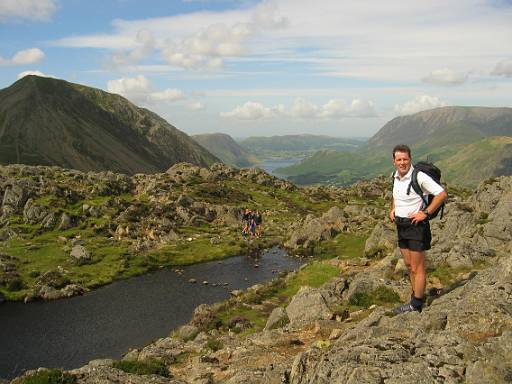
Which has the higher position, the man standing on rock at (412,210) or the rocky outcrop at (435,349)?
the man standing on rock at (412,210)

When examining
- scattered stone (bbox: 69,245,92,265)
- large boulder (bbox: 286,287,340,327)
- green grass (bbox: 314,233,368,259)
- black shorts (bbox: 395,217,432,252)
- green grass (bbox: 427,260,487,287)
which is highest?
black shorts (bbox: 395,217,432,252)

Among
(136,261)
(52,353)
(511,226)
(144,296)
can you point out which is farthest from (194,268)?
(511,226)

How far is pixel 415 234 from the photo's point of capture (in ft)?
60.3

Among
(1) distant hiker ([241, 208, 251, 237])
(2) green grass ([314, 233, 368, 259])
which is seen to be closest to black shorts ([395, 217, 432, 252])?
(2) green grass ([314, 233, 368, 259])

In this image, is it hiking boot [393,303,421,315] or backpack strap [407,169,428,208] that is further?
hiking boot [393,303,421,315]

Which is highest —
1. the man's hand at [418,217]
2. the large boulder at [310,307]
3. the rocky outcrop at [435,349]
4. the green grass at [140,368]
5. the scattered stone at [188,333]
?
the man's hand at [418,217]

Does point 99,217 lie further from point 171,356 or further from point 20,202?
point 171,356

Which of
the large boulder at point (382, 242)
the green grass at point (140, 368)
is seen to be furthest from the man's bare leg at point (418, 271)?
the large boulder at point (382, 242)

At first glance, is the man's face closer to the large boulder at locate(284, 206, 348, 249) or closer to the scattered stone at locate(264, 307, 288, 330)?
the scattered stone at locate(264, 307, 288, 330)

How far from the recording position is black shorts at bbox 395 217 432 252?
18234mm

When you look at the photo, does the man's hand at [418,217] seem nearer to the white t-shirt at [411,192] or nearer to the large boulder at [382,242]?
the white t-shirt at [411,192]

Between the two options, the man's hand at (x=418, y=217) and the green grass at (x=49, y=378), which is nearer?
the man's hand at (x=418, y=217)

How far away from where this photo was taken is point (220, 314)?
5681 cm

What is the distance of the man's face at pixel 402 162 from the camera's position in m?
17.8
